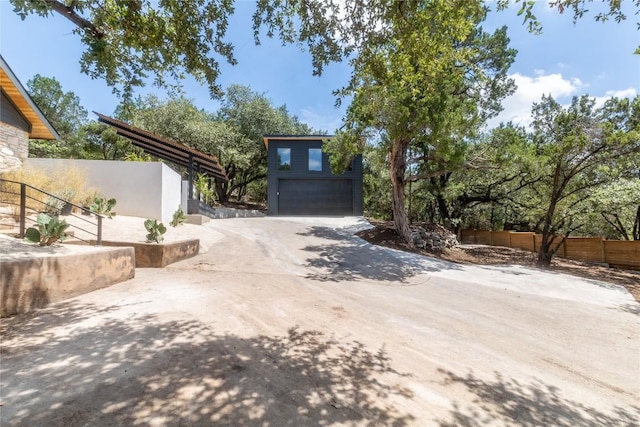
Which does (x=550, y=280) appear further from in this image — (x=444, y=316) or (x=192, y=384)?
(x=192, y=384)

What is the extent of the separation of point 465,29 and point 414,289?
543cm

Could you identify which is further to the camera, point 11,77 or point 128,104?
point 11,77

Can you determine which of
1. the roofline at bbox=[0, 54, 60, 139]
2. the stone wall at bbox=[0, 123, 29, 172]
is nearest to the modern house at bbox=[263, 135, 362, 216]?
the roofline at bbox=[0, 54, 60, 139]

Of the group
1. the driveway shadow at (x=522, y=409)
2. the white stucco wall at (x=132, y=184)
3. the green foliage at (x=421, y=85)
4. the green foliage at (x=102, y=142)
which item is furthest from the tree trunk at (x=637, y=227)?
the green foliage at (x=102, y=142)

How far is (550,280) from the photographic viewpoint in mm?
8352

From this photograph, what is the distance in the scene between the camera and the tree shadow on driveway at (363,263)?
777cm

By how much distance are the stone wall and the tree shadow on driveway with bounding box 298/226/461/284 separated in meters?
10.6

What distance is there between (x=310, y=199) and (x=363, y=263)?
13.6m

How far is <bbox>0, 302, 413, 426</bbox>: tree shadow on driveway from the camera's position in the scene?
2049 mm

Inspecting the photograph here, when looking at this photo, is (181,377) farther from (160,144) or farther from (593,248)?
(593,248)

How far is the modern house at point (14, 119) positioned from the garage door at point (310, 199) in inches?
557

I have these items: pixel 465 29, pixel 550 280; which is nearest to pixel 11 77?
pixel 465 29

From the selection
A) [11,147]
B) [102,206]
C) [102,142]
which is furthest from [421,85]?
[102,142]

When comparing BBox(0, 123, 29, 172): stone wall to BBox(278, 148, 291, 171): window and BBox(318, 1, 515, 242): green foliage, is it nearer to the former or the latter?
BBox(318, 1, 515, 242): green foliage
